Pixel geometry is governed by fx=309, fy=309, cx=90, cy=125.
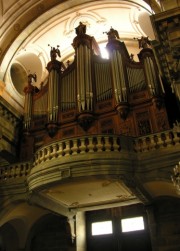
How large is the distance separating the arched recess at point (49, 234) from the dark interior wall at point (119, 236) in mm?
871

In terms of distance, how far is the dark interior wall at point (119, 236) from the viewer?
9.80 m

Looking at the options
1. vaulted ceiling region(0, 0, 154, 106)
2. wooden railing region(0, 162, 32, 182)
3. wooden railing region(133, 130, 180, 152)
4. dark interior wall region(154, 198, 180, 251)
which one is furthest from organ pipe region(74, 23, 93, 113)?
dark interior wall region(154, 198, 180, 251)

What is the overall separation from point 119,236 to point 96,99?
183 inches

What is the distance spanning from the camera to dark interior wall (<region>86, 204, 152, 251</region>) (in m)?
9.80

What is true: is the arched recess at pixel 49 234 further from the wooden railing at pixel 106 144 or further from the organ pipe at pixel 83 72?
the organ pipe at pixel 83 72

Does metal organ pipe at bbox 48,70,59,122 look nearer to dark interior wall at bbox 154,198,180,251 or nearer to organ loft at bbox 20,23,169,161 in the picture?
organ loft at bbox 20,23,169,161

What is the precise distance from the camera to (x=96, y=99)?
10.8m

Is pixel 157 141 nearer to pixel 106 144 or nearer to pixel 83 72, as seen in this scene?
pixel 106 144

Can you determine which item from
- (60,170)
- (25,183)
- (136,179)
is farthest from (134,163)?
(25,183)

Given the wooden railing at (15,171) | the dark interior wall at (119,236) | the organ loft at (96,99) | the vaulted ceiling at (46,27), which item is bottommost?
the dark interior wall at (119,236)

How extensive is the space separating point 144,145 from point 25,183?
3644 millimetres

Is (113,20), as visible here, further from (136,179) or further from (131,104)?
(136,179)

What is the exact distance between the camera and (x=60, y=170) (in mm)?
7629

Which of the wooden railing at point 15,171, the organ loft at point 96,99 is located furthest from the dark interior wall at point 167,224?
the wooden railing at point 15,171
